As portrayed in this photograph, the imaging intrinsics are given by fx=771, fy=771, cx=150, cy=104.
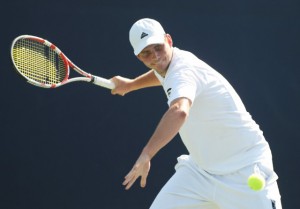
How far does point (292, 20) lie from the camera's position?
234 inches

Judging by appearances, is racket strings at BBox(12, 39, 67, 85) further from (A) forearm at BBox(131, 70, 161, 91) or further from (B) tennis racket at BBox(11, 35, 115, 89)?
(A) forearm at BBox(131, 70, 161, 91)

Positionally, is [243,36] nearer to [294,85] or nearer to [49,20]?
[294,85]

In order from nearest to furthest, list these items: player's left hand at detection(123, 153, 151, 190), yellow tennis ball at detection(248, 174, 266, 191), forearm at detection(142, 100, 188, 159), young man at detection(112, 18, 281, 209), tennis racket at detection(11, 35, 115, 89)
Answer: player's left hand at detection(123, 153, 151, 190)
forearm at detection(142, 100, 188, 159)
yellow tennis ball at detection(248, 174, 266, 191)
young man at detection(112, 18, 281, 209)
tennis racket at detection(11, 35, 115, 89)

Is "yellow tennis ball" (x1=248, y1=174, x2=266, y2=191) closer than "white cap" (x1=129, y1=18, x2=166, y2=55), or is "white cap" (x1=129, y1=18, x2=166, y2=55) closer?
"yellow tennis ball" (x1=248, y1=174, x2=266, y2=191)

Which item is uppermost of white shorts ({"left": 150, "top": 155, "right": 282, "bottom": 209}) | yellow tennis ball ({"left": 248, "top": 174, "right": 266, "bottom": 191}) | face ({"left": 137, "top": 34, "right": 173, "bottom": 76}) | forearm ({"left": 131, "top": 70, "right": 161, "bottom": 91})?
face ({"left": 137, "top": 34, "right": 173, "bottom": 76})

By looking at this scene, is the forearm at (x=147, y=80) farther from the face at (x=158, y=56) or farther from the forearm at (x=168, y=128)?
the forearm at (x=168, y=128)

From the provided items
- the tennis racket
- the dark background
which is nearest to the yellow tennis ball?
the tennis racket

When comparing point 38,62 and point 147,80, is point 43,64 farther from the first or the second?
point 147,80

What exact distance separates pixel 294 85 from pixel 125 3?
1.45m

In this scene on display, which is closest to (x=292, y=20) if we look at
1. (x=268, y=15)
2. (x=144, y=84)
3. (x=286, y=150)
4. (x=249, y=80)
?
(x=268, y=15)

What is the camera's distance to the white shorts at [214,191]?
389 centimetres

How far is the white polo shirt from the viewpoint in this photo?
388 centimetres

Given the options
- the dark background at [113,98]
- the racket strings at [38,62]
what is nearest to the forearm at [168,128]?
the racket strings at [38,62]

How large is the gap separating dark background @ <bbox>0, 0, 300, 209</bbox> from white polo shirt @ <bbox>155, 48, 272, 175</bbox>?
73.8 inches
